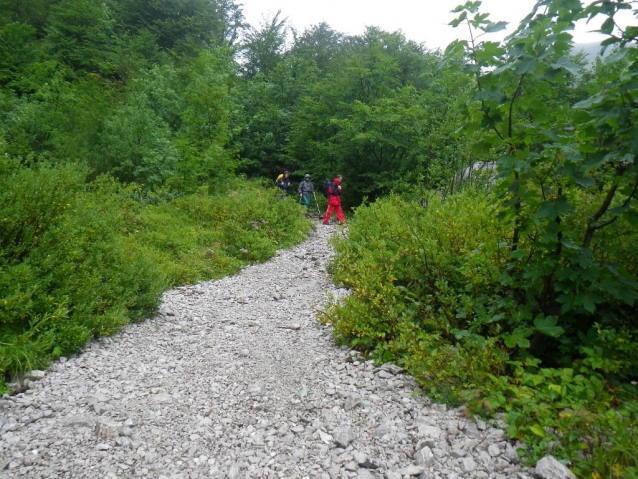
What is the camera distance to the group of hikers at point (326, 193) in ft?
52.1

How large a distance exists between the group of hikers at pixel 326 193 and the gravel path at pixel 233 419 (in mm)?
10435

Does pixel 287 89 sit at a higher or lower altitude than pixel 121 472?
higher

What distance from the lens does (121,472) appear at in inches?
124

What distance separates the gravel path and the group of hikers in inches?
411

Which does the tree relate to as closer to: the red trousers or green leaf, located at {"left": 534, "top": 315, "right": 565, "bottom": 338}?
the red trousers

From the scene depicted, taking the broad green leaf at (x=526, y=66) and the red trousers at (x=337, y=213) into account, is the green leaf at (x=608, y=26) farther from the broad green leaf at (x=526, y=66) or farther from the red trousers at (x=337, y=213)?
the red trousers at (x=337, y=213)

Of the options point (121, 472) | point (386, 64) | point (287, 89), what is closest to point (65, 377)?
point (121, 472)

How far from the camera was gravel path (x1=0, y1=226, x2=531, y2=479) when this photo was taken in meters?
3.15

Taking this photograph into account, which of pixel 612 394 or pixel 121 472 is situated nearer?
pixel 121 472

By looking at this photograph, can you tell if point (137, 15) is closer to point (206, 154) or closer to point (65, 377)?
point (206, 154)

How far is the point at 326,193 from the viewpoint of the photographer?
17391 mm

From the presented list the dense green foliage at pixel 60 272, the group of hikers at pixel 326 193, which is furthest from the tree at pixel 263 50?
the dense green foliage at pixel 60 272

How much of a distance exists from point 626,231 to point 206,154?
15069 mm

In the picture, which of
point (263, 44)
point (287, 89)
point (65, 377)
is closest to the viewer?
point (65, 377)
